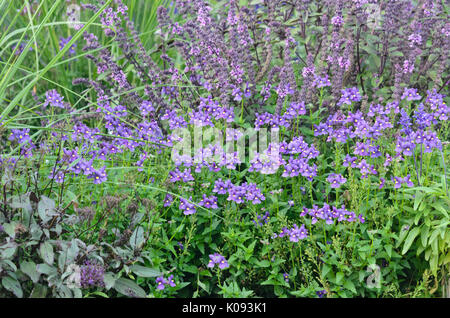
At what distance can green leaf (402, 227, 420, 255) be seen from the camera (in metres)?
2.80

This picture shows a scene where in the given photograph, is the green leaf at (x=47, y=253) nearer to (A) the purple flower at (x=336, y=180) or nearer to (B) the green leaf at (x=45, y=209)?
(B) the green leaf at (x=45, y=209)

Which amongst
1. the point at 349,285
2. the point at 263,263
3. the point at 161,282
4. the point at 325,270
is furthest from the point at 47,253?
the point at 349,285

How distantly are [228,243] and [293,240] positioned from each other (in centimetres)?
38

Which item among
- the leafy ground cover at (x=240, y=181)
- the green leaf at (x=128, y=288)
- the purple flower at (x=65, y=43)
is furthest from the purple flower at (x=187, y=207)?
the purple flower at (x=65, y=43)

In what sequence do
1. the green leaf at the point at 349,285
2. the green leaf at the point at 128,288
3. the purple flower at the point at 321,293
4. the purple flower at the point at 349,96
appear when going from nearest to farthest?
the green leaf at the point at 128,288 < the green leaf at the point at 349,285 < the purple flower at the point at 321,293 < the purple flower at the point at 349,96

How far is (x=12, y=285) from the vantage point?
97.4 inches

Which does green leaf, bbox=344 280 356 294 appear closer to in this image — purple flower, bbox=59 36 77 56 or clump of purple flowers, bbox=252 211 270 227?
clump of purple flowers, bbox=252 211 270 227

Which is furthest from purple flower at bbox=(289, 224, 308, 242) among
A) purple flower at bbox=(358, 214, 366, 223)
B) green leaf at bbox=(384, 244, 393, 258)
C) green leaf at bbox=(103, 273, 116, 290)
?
green leaf at bbox=(103, 273, 116, 290)

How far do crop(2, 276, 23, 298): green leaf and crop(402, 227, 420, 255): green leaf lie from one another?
1814 millimetres

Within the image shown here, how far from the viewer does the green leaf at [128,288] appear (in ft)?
8.65

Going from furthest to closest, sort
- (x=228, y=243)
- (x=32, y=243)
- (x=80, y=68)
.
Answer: (x=80, y=68) → (x=228, y=243) → (x=32, y=243)

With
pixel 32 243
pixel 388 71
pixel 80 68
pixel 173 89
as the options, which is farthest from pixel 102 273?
pixel 80 68

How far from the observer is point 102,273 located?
2.53 metres

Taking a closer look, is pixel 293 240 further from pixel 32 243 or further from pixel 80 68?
pixel 80 68
